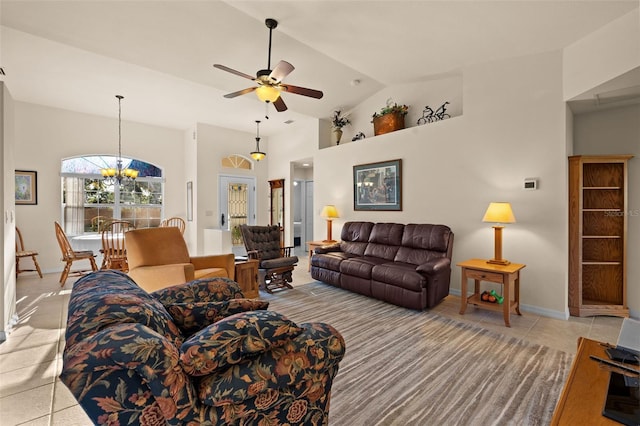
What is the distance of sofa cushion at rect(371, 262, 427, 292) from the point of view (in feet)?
11.7

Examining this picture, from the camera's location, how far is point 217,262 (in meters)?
3.74

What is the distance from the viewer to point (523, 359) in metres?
2.50

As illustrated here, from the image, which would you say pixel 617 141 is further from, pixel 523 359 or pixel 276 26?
pixel 276 26

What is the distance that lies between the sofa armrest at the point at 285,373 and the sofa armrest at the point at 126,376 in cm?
10

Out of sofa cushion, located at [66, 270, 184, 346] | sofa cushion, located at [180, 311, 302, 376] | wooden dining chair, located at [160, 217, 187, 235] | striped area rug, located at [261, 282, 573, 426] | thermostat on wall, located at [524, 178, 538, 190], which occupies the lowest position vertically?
striped area rug, located at [261, 282, 573, 426]

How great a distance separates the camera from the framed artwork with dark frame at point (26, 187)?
215 inches

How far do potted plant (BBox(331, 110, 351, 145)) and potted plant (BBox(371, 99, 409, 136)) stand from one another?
0.95 metres

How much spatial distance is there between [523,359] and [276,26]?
13.2 feet

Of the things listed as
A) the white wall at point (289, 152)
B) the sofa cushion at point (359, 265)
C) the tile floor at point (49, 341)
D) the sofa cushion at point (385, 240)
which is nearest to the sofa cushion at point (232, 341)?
the tile floor at point (49, 341)

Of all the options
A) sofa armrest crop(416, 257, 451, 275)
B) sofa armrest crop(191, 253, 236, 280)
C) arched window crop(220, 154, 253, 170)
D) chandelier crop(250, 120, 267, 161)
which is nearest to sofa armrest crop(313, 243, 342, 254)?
sofa armrest crop(191, 253, 236, 280)

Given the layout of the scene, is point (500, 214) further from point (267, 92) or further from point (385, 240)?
point (267, 92)

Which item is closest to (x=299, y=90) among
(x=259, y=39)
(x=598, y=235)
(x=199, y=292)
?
(x=259, y=39)

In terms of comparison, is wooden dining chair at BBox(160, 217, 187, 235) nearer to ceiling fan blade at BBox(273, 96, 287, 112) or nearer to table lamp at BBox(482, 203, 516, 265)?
ceiling fan blade at BBox(273, 96, 287, 112)

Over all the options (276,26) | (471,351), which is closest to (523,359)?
(471,351)
